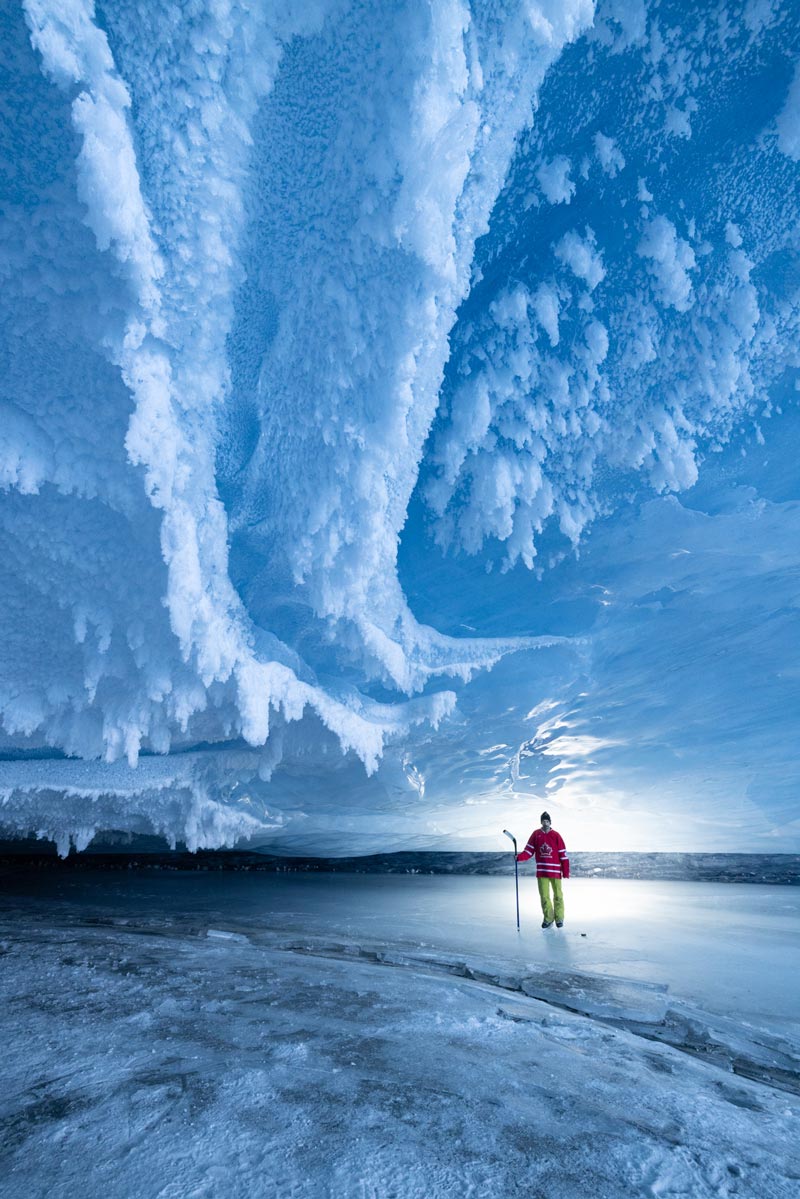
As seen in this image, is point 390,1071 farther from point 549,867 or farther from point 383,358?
point 549,867

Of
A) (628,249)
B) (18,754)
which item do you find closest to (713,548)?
(628,249)

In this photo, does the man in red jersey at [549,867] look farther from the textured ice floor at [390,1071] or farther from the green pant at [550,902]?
the textured ice floor at [390,1071]

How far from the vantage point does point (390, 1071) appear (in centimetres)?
218

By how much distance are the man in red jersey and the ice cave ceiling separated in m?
1.91

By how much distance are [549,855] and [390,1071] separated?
5276 millimetres

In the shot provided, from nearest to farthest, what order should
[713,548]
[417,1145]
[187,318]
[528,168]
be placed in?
[417,1145]
[187,318]
[528,168]
[713,548]

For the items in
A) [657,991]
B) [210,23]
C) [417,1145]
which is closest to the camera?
[417,1145]

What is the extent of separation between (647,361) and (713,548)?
7.92ft

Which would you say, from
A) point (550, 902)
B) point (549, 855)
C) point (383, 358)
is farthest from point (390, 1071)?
point (549, 855)

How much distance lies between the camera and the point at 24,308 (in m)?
3.94

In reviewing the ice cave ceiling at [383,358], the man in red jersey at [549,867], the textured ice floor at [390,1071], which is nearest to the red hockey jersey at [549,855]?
the man in red jersey at [549,867]

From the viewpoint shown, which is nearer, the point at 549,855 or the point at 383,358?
the point at 383,358

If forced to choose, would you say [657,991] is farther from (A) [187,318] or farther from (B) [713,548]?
(A) [187,318]

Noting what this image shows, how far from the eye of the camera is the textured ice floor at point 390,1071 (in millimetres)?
1535
